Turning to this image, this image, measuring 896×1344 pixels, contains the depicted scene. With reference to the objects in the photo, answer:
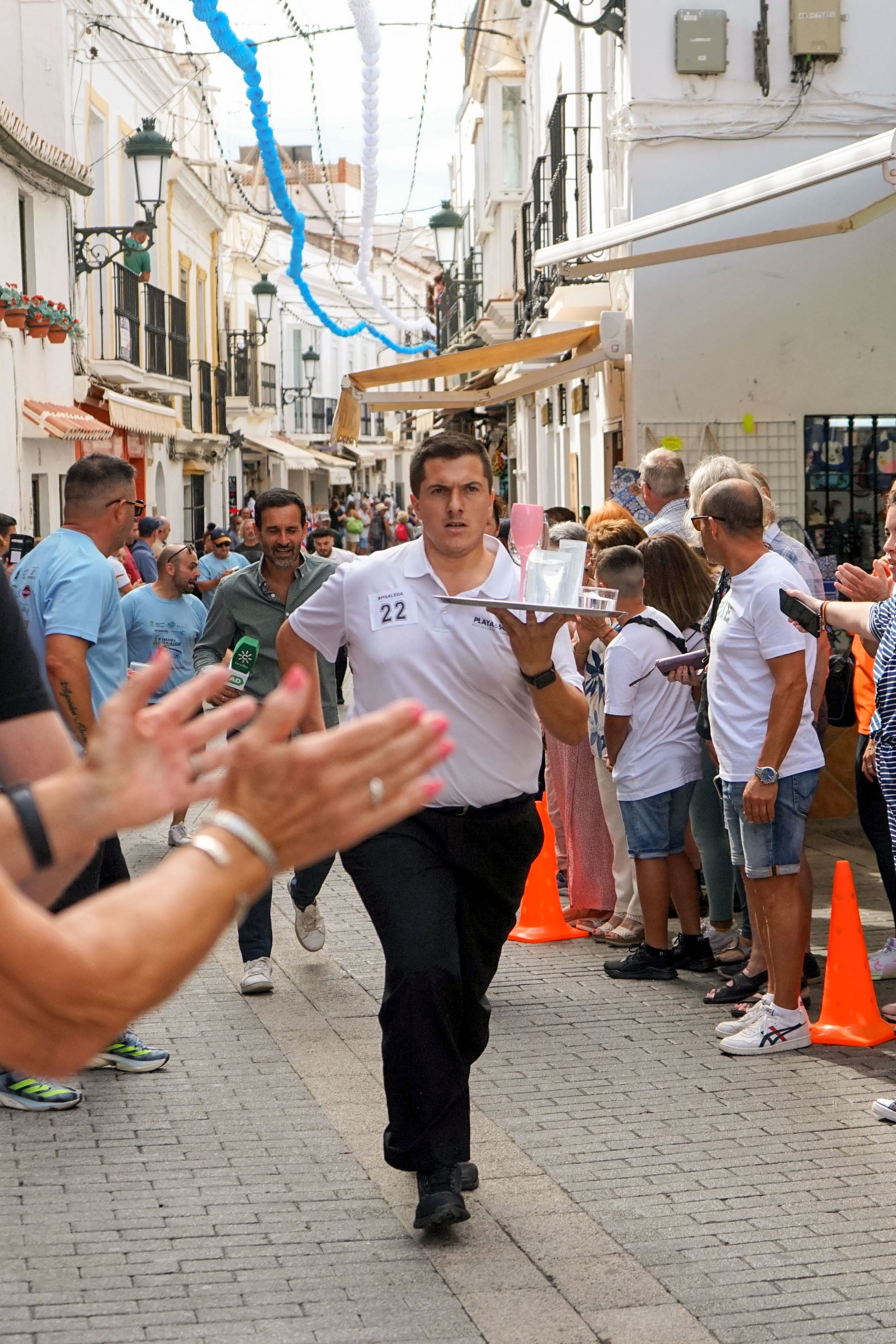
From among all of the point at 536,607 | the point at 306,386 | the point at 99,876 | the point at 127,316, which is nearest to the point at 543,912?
the point at 99,876

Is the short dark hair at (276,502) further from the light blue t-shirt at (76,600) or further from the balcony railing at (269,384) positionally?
the balcony railing at (269,384)

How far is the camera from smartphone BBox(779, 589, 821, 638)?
5270 millimetres

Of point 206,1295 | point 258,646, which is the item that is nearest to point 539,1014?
point 258,646

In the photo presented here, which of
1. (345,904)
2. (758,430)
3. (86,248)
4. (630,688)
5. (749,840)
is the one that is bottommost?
(345,904)

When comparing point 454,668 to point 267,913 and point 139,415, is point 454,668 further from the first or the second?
point 139,415

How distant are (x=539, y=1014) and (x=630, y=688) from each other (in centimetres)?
143

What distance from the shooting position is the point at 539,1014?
6391 mm

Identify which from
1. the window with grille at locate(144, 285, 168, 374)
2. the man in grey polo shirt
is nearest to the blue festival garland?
the man in grey polo shirt

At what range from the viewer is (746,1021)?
5.91 meters

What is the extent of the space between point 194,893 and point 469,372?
51.0 ft

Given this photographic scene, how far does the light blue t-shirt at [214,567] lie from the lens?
15.1m

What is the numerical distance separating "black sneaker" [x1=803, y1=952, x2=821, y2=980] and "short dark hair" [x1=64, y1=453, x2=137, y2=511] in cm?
331

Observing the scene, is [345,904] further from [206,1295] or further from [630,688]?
[206,1295]

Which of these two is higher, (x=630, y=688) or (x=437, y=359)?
(x=437, y=359)
